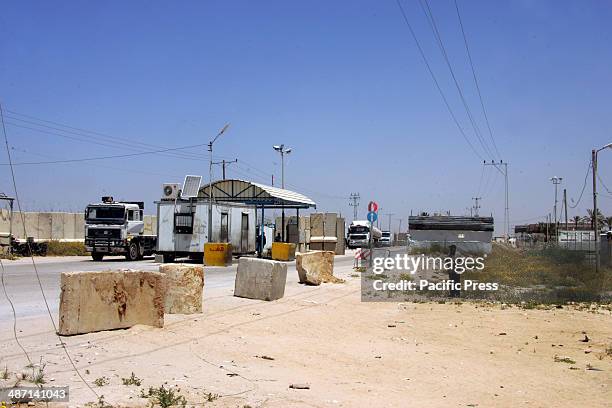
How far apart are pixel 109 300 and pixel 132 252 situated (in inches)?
954

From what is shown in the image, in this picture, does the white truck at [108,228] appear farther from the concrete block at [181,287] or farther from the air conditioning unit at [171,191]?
the concrete block at [181,287]

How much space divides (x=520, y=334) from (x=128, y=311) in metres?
7.60

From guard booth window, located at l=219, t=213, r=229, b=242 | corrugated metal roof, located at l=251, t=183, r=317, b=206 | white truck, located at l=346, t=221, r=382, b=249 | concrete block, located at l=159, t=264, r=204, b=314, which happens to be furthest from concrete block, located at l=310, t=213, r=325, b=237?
concrete block, located at l=159, t=264, r=204, b=314

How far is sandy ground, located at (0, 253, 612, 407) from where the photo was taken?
23.5ft

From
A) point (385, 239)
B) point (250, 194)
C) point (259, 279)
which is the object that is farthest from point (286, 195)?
point (385, 239)

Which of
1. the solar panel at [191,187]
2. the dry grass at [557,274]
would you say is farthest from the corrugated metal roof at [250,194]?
the dry grass at [557,274]

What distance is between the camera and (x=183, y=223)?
30.6 m

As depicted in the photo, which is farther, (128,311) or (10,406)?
(128,311)

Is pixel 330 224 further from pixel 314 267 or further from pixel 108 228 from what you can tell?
pixel 314 267

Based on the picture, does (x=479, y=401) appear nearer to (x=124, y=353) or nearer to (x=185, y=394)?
(x=185, y=394)

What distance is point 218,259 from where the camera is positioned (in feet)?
94.5

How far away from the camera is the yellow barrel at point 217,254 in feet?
94.4

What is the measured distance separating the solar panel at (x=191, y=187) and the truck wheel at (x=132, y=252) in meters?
4.73

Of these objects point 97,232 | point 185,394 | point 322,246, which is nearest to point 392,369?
point 185,394
